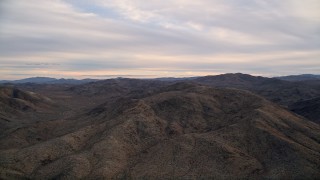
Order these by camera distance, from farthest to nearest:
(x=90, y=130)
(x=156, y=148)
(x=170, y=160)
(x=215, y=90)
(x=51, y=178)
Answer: (x=215, y=90)
(x=90, y=130)
(x=156, y=148)
(x=170, y=160)
(x=51, y=178)

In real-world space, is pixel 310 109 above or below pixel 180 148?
above

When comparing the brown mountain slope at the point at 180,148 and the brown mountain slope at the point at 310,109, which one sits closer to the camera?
the brown mountain slope at the point at 180,148

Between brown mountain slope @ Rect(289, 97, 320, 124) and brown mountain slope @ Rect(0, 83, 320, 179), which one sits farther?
brown mountain slope @ Rect(289, 97, 320, 124)

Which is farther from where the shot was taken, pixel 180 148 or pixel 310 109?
pixel 310 109

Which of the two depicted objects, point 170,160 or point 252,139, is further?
point 252,139

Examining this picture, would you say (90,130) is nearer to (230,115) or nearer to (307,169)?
(230,115)

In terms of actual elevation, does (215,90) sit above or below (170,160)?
above

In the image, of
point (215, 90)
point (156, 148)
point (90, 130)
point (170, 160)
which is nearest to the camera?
point (170, 160)

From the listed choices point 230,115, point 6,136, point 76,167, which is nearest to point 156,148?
point 76,167
